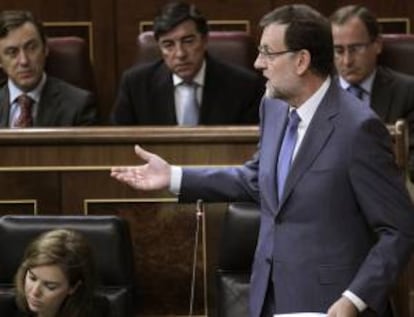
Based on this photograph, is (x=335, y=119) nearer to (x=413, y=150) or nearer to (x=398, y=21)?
(x=413, y=150)

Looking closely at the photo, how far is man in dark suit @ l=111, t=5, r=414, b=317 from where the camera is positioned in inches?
65.3

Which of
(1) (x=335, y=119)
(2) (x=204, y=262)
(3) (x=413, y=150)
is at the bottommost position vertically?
(2) (x=204, y=262)

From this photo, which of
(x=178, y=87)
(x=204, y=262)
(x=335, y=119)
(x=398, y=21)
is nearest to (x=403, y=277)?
(x=204, y=262)

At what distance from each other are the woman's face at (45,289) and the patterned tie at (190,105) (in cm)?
89

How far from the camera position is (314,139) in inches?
67.5

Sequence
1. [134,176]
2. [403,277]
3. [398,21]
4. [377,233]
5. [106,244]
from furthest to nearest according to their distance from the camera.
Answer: [398,21]
[403,277]
[106,244]
[134,176]
[377,233]

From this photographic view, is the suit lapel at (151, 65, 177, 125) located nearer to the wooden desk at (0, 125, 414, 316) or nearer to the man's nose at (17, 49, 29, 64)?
the man's nose at (17, 49, 29, 64)

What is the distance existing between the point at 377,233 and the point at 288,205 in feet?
0.46

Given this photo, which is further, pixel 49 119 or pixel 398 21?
pixel 398 21

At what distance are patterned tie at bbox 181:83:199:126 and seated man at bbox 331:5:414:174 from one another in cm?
36

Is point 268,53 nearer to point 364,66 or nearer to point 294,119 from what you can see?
point 294,119

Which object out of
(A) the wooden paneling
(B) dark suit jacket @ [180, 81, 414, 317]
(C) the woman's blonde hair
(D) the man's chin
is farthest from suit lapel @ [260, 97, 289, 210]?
(A) the wooden paneling

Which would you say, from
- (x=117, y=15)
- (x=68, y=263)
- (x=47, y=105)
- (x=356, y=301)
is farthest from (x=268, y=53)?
(x=117, y=15)

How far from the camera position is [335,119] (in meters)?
1.71
